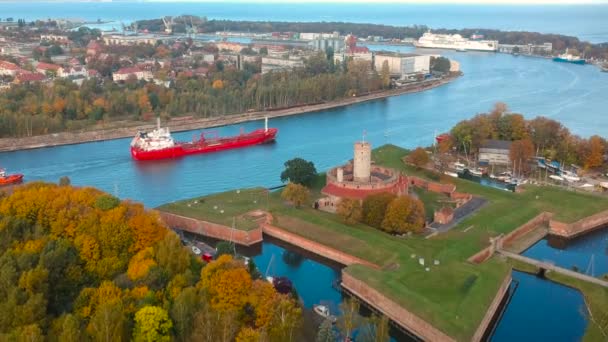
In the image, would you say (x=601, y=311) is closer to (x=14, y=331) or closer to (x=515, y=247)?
(x=515, y=247)

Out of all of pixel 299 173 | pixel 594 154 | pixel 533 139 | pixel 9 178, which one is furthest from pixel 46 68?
pixel 594 154

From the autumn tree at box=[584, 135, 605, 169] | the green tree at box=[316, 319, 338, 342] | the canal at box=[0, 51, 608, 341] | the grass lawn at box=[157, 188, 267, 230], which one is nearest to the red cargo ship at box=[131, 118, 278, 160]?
the canal at box=[0, 51, 608, 341]

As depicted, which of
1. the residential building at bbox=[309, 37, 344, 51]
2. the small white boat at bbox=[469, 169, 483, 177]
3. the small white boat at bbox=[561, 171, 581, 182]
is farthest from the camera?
the residential building at bbox=[309, 37, 344, 51]

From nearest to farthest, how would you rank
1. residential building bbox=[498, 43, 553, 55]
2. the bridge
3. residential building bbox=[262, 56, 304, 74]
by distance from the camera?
1. the bridge
2. residential building bbox=[262, 56, 304, 74]
3. residential building bbox=[498, 43, 553, 55]

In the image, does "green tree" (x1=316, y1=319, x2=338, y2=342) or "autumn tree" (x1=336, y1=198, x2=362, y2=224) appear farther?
"autumn tree" (x1=336, y1=198, x2=362, y2=224)

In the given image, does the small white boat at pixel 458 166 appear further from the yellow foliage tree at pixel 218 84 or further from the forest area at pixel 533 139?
the yellow foliage tree at pixel 218 84

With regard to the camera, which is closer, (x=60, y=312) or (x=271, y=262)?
(x=60, y=312)

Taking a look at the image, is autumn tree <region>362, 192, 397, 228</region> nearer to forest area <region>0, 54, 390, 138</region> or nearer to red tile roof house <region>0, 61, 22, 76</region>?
forest area <region>0, 54, 390, 138</region>

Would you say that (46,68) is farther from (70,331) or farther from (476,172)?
(70,331)

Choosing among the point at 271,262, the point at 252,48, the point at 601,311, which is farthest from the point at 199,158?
the point at 252,48
